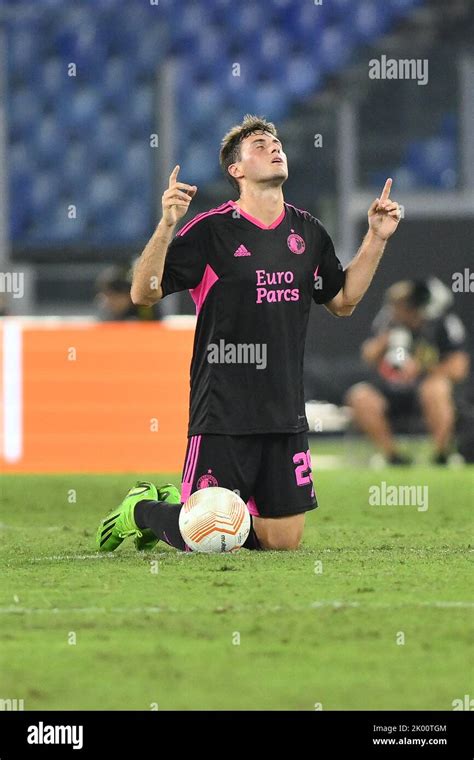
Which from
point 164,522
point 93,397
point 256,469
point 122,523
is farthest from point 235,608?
point 93,397

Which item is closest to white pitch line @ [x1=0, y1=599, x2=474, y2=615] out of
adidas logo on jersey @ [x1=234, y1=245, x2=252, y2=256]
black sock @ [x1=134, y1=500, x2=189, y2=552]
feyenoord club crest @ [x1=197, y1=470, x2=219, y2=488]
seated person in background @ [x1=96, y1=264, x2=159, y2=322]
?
black sock @ [x1=134, y1=500, x2=189, y2=552]

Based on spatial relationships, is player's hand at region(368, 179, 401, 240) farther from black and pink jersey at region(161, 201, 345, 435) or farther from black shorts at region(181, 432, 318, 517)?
black shorts at region(181, 432, 318, 517)

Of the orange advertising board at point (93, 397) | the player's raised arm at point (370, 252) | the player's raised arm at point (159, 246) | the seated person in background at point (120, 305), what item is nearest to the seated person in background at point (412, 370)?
the orange advertising board at point (93, 397)

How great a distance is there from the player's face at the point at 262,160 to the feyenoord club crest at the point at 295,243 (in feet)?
0.83

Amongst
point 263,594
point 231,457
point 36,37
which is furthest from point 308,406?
point 263,594

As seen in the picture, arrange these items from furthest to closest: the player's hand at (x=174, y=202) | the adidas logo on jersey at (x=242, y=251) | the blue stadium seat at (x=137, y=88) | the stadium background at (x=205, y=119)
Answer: the blue stadium seat at (x=137, y=88) → the stadium background at (x=205, y=119) → the adidas logo on jersey at (x=242, y=251) → the player's hand at (x=174, y=202)

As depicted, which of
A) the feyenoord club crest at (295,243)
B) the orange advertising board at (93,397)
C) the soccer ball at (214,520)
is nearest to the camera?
the soccer ball at (214,520)

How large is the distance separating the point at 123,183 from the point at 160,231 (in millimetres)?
12675

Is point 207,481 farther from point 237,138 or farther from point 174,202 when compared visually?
point 237,138

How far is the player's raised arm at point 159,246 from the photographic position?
20.7ft

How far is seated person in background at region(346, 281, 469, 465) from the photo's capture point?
1348cm

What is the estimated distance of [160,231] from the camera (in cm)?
646

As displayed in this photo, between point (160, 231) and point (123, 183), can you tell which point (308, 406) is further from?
point (160, 231)

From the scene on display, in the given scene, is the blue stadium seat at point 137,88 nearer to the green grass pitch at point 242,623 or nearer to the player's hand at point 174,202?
the green grass pitch at point 242,623
